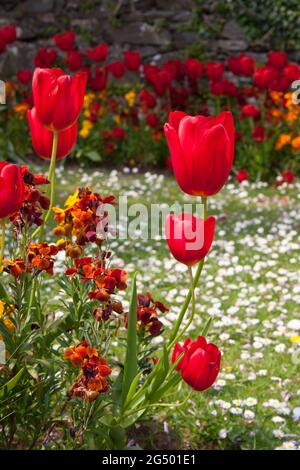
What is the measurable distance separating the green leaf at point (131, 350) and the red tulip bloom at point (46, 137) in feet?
1.42

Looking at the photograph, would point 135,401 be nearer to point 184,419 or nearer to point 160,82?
point 184,419

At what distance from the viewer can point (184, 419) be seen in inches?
124

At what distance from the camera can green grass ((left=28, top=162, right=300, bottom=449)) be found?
10.3 ft

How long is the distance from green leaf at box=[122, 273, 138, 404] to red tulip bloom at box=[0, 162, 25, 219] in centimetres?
40

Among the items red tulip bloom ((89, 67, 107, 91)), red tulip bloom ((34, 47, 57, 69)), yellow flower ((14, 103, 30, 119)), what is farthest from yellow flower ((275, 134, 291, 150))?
yellow flower ((14, 103, 30, 119))

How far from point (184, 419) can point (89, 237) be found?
112 centimetres

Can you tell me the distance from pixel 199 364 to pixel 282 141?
16.4 feet

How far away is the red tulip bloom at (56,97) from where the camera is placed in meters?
2.14

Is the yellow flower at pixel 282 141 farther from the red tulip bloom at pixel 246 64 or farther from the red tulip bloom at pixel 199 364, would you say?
the red tulip bloom at pixel 199 364

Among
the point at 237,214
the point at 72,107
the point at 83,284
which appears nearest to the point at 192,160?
the point at 72,107

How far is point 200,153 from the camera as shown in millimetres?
1942

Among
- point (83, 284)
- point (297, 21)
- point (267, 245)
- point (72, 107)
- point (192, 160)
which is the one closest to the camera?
point (192, 160)

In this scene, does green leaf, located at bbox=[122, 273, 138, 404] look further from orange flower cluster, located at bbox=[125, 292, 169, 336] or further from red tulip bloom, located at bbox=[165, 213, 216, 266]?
red tulip bloom, located at bbox=[165, 213, 216, 266]

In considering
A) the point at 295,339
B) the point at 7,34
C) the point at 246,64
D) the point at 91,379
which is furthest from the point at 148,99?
the point at 91,379
